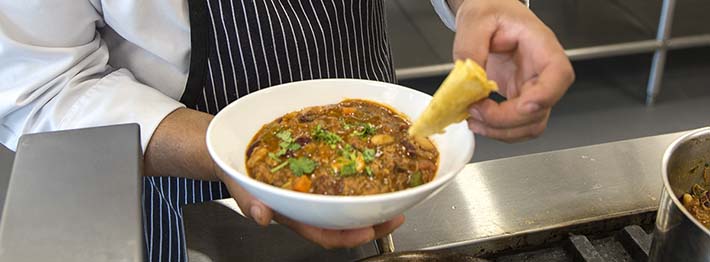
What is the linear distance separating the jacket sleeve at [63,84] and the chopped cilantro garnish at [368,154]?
1.28 feet

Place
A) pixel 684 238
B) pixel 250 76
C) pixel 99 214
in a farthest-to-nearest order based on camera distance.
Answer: pixel 250 76 → pixel 684 238 → pixel 99 214

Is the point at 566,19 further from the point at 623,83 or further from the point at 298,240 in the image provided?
the point at 298,240

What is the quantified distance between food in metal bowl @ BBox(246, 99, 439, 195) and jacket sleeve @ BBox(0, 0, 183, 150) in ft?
0.92

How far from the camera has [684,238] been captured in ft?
2.62

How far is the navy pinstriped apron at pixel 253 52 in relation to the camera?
1200 mm

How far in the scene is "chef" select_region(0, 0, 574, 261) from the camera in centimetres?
88

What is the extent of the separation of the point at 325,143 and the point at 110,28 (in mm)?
556

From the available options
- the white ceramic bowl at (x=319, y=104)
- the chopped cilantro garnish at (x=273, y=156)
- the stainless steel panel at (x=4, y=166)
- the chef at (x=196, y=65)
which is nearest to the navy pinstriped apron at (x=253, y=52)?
the chef at (x=196, y=65)

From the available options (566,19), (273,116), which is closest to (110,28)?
(273,116)

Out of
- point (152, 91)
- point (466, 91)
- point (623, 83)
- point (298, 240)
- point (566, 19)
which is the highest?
point (466, 91)

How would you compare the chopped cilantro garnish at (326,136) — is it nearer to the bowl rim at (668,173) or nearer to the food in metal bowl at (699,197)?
the bowl rim at (668,173)

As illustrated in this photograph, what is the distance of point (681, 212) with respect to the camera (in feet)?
2.59

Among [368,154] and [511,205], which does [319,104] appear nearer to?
[368,154]

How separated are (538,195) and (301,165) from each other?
1.51 feet
